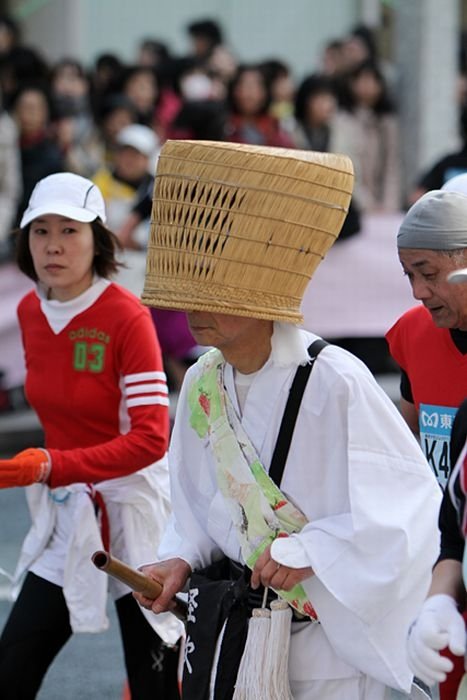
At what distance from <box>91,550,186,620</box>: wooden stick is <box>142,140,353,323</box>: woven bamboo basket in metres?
0.58

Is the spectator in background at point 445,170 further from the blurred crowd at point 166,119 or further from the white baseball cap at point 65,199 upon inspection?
the white baseball cap at point 65,199

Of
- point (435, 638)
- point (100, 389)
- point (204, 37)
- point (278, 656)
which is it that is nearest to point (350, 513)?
point (278, 656)

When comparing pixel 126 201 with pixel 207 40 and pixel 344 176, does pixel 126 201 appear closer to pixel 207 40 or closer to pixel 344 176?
pixel 207 40

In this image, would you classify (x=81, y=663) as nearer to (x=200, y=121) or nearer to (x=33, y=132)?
(x=200, y=121)

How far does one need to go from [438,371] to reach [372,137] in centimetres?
830

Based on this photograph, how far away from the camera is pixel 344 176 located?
3.24 m

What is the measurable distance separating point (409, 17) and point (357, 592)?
10356mm

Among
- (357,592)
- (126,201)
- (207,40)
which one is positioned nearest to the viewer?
(357,592)

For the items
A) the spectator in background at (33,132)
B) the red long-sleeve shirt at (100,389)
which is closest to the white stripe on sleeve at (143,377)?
the red long-sleeve shirt at (100,389)

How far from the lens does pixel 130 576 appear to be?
11.1 ft

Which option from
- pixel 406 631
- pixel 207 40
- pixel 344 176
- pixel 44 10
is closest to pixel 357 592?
pixel 406 631

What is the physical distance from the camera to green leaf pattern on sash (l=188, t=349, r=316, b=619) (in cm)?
331

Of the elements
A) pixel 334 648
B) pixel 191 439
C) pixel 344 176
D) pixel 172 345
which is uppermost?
pixel 344 176

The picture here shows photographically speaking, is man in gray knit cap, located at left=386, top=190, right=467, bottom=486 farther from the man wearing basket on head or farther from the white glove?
the white glove
